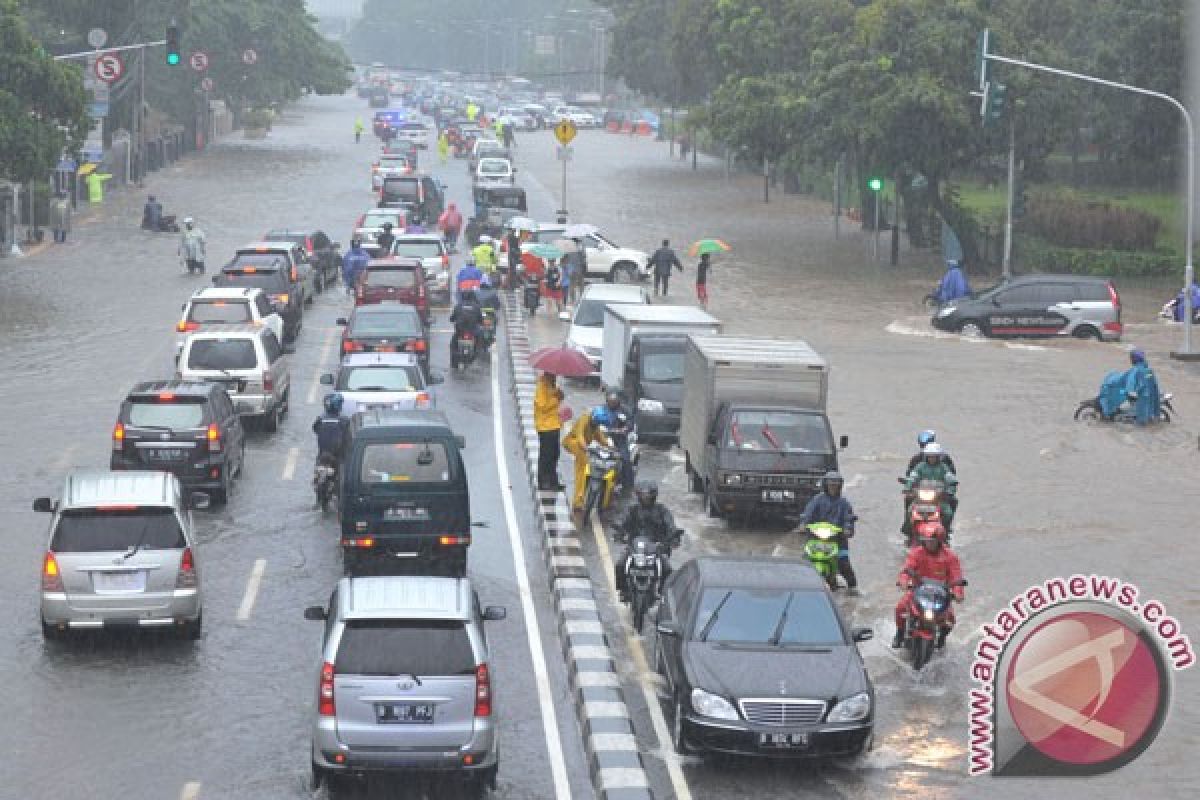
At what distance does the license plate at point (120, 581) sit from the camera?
19766 millimetres

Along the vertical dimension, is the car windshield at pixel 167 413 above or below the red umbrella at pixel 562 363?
below

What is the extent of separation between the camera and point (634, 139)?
131 metres

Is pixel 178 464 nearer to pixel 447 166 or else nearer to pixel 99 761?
pixel 99 761

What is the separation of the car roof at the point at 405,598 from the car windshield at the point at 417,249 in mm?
30964

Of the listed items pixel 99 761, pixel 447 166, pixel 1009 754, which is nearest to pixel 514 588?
pixel 99 761

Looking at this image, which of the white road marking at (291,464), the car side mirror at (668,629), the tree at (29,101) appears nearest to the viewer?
the car side mirror at (668,629)

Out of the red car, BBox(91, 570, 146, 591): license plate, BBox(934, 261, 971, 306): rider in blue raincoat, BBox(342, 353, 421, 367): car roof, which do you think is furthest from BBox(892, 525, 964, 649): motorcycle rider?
BBox(934, 261, 971, 306): rider in blue raincoat

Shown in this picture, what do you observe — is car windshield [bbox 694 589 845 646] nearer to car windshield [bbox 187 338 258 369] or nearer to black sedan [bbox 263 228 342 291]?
car windshield [bbox 187 338 258 369]

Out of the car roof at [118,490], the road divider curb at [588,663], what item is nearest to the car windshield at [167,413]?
the road divider curb at [588,663]

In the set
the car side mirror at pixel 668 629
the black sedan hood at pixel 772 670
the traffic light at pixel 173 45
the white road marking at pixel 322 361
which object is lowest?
the white road marking at pixel 322 361

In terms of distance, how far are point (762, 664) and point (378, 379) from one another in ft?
45.2

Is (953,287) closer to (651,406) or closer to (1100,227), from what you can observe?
(1100,227)

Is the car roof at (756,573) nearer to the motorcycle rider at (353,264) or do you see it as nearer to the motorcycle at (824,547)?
the motorcycle at (824,547)

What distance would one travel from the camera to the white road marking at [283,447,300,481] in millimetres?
29016
